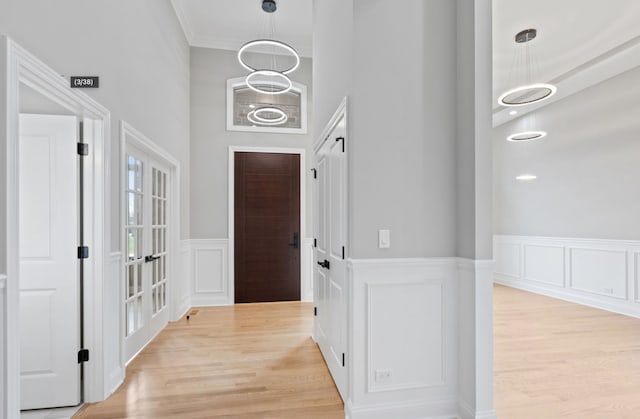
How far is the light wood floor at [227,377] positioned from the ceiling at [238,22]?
14.0 feet

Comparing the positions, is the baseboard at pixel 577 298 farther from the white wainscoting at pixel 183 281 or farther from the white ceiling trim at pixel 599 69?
the white wainscoting at pixel 183 281

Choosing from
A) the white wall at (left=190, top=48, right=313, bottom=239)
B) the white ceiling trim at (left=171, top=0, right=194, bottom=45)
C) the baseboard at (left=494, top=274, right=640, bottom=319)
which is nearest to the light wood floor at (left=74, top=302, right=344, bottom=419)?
the white wall at (left=190, top=48, right=313, bottom=239)

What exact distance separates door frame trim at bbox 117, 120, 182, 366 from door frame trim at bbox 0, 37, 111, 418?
0.26 metres

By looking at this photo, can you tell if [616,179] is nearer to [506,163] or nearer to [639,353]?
[506,163]

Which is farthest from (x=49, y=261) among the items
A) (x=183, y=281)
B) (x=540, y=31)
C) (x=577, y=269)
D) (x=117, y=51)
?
(x=577, y=269)

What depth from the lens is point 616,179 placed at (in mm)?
4777

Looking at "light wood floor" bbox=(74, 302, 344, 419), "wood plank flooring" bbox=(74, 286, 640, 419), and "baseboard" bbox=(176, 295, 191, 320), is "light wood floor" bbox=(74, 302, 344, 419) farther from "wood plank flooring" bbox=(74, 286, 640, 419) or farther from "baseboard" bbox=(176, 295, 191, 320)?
"baseboard" bbox=(176, 295, 191, 320)

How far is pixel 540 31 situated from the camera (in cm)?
405

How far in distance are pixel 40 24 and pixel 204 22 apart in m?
3.35

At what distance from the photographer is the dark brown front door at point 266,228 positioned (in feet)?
17.0

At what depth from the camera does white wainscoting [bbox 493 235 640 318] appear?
458 cm

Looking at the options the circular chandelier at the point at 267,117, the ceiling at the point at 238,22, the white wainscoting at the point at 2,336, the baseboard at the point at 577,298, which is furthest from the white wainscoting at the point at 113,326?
the baseboard at the point at 577,298

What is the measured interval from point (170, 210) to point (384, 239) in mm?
3192

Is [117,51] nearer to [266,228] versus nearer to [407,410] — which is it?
[266,228]
